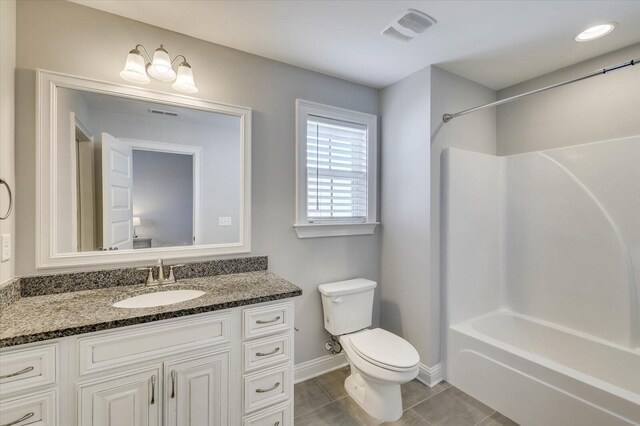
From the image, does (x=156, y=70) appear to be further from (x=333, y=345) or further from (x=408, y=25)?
(x=333, y=345)

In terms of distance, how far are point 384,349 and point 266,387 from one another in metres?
0.77

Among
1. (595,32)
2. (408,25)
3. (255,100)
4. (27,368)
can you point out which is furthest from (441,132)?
(27,368)

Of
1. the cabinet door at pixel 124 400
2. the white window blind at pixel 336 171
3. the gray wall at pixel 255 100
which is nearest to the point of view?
the cabinet door at pixel 124 400

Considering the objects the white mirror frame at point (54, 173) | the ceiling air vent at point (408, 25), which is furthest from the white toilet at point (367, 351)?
the ceiling air vent at point (408, 25)

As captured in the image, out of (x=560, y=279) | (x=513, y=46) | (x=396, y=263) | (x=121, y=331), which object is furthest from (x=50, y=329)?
(x=560, y=279)

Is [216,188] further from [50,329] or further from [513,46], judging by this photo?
[513,46]

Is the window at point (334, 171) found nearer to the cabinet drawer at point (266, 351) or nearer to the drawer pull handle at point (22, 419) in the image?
the cabinet drawer at point (266, 351)

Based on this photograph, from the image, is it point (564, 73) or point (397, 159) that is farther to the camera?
point (397, 159)

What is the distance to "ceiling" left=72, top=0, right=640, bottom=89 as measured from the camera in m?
1.52

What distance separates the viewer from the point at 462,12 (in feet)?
5.13

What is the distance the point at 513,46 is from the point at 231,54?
1848 mm

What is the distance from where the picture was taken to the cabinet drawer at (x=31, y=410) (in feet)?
3.26

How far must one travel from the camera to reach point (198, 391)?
4.29 feet

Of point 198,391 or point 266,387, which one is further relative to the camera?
point 266,387
